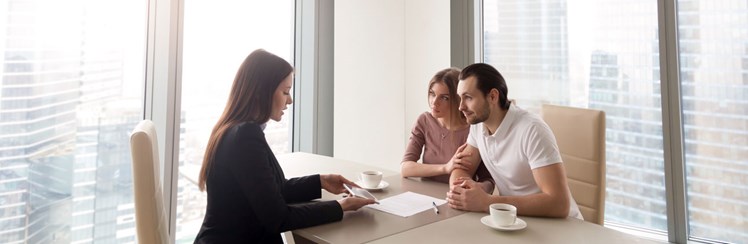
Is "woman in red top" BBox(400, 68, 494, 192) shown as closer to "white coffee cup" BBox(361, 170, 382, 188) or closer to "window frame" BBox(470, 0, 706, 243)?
"white coffee cup" BBox(361, 170, 382, 188)

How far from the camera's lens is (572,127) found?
6.18ft

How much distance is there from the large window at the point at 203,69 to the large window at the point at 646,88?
1.92 m

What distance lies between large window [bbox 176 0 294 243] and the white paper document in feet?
5.20

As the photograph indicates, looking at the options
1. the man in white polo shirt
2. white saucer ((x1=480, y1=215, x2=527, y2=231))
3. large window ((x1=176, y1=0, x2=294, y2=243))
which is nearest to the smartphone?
the man in white polo shirt

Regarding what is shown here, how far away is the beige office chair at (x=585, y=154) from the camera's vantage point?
178 cm

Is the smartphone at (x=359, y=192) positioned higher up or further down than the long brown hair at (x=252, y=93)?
further down

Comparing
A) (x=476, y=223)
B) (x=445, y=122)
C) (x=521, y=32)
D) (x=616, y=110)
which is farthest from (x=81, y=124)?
(x=616, y=110)

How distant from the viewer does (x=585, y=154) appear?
1.82 m

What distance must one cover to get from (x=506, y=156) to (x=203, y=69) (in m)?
1.91

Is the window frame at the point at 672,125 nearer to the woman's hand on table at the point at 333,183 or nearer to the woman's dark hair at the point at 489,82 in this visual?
the woman's dark hair at the point at 489,82

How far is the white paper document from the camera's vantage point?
1.40 metres

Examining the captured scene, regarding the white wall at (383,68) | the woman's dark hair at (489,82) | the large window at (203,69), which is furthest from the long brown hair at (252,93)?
the white wall at (383,68)

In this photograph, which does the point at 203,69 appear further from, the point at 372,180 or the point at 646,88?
the point at 646,88

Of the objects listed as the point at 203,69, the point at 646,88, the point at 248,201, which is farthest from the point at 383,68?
the point at 248,201
